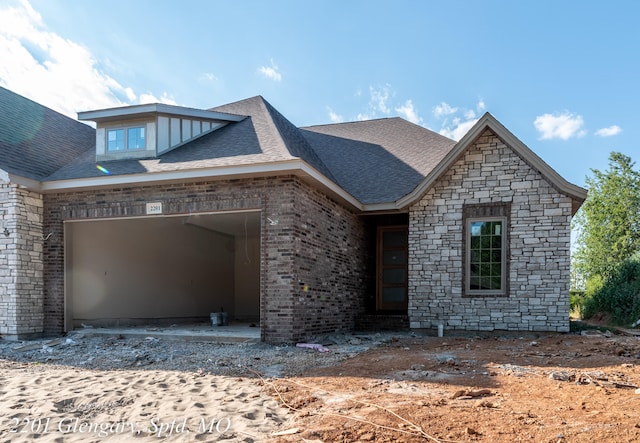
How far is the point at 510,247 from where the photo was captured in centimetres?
1112

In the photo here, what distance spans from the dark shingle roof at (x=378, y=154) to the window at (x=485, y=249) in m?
2.07

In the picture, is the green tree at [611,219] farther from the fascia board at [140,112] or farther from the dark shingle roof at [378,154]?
the fascia board at [140,112]

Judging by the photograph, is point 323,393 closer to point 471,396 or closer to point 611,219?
point 471,396

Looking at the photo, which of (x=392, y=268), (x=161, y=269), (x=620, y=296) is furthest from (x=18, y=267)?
(x=620, y=296)

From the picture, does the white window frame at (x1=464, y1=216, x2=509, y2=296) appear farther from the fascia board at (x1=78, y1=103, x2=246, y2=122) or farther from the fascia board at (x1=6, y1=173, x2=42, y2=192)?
the fascia board at (x1=6, y1=173, x2=42, y2=192)

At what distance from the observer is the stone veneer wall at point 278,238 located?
952 centimetres

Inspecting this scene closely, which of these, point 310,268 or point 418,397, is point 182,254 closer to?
point 310,268

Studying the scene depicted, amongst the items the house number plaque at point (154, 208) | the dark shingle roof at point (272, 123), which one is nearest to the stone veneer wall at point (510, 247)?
the dark shingle roof at point (272, 123)

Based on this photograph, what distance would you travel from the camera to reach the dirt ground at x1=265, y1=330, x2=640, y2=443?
13.2ft

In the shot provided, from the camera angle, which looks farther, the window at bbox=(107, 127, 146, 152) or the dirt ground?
the window at bbox=(107, 127, 146, 152)

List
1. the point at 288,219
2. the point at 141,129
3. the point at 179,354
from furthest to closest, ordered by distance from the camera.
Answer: the point at 141,129, the point at 288,219, the point at 179,354

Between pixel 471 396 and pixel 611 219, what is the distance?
2734 cm

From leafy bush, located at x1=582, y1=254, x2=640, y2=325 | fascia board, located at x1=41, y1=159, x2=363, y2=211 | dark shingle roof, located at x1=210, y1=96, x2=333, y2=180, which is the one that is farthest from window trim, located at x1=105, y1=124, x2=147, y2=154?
leafy bush, located at x1=582, y1=254, x2=640, y2=325

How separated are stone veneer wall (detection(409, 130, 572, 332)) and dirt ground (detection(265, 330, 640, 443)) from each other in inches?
81.7
